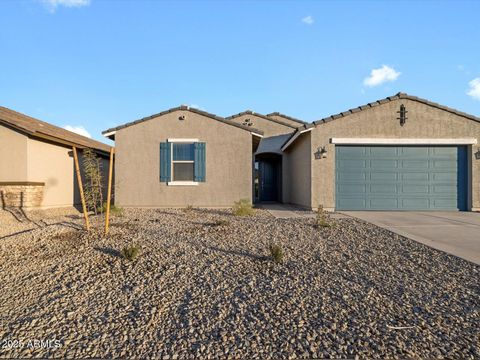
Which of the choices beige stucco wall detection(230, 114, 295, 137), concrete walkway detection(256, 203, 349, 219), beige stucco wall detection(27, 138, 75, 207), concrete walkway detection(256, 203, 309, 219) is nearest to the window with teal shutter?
concrete walkway detection(256, 203, 309, 219)

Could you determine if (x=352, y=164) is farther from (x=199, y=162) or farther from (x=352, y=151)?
(x=199, y=162)

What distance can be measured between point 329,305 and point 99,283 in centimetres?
274

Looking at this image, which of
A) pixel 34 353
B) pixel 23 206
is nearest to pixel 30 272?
pixel 34 353

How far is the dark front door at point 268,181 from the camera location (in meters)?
15.2

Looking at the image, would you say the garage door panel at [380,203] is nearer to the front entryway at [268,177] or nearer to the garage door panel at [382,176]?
the garage door panel at [382,176]

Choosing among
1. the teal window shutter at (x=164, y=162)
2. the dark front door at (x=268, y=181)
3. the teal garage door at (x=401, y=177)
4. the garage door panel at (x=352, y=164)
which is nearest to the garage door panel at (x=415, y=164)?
the teal garage door at (x=401, y=177)

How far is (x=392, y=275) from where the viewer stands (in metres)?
3.64

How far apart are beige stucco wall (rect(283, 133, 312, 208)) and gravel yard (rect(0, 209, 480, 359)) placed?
5.11 meters

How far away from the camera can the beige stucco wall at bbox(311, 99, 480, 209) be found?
9594 mm

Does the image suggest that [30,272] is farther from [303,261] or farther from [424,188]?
[424,188]

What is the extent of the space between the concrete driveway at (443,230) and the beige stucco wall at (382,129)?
79.0 inches

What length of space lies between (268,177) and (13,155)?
11.2 m

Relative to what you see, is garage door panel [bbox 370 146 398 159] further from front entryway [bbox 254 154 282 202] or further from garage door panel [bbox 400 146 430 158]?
front entryway [bbox 254 154 282 202]

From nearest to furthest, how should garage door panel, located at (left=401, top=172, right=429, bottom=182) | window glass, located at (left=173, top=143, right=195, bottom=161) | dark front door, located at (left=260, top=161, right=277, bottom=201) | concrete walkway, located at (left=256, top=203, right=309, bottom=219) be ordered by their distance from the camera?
concrete walkway, located at (left=256, top=203, right=309, bottom=219) → garage door panel, located at (left=401, top=172, right=429, bottom=182) → window glass, located at (left=173, top=143, right=195, bottom=161) → dark front door, located at (left=260, top=161, right=277, bottom=201)
